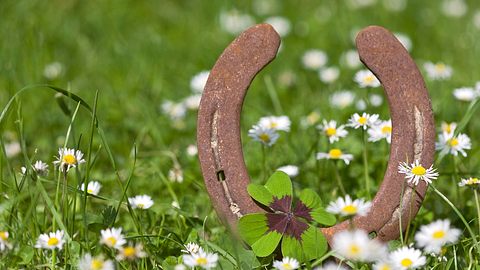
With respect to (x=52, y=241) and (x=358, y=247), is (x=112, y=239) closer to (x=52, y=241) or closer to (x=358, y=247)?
(x=52, y=241)

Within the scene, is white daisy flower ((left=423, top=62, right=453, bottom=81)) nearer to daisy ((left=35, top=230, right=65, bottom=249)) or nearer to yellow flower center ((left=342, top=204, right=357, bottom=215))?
yellow flower center ((left=342, top=204, right=357, bottom=215))

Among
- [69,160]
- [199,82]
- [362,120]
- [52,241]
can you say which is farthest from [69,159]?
[199,82]

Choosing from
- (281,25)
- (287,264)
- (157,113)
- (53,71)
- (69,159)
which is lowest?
(287,264)

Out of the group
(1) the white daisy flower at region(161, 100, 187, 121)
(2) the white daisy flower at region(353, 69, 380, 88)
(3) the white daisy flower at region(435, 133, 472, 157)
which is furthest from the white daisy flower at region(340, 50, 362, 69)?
(3) the white daisy flower at region(435, 133, 472, 157)

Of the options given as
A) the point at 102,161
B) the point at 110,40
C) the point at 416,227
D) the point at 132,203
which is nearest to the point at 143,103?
the point at 102,161

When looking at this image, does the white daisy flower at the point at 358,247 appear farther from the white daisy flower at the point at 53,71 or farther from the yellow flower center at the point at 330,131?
the white daisy flower at the point at 53,71
